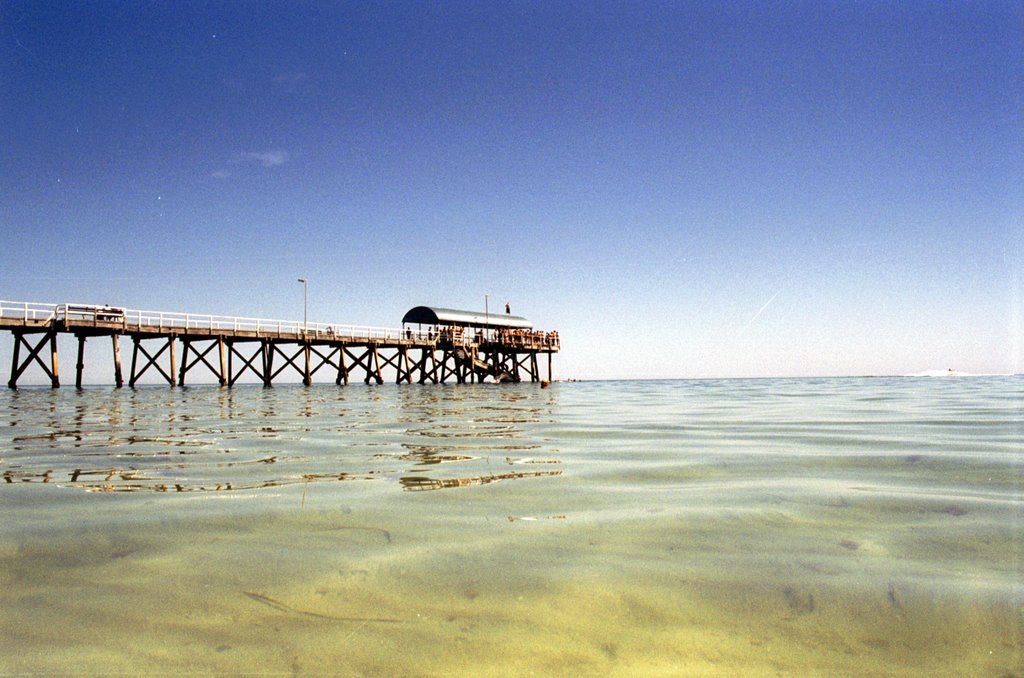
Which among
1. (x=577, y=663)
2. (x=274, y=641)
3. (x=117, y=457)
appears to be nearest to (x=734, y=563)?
(x=577, y=663)

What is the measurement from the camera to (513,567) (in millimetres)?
2098

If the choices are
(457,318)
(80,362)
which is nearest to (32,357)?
(80,362)

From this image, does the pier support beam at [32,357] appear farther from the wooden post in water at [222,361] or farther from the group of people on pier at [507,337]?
the group of people on pier at [507,337]

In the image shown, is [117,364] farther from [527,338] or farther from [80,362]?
[527,338]

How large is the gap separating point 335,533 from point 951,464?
14.1ft

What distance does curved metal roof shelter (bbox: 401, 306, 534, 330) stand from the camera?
41.1m

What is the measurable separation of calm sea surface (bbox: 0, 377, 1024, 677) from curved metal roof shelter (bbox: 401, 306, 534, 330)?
36721 millimetres

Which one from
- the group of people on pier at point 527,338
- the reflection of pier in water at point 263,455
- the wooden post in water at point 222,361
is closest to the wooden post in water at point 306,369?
the wooden post in water at point 222,361

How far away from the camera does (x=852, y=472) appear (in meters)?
4.05

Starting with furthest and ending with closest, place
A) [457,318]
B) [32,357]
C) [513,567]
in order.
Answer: [457,318]
[32,357]
[513,567]

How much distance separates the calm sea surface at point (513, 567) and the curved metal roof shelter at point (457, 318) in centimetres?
3672

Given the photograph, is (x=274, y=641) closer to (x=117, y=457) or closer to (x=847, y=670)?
(x=847, y=670)

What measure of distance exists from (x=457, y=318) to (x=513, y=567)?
133 ft

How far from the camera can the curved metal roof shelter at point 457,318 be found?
1618 inches
